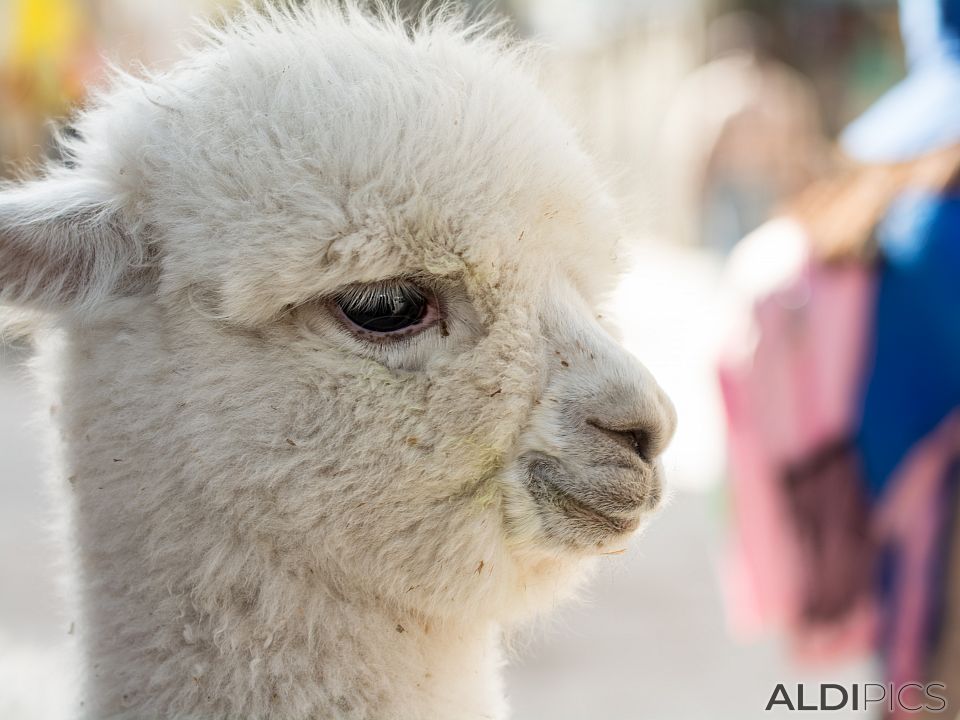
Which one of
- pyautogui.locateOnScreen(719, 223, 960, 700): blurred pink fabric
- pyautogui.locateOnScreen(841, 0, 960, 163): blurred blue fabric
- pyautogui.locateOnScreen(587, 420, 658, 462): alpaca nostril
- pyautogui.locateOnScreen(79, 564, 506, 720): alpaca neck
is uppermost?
pyautogui.locateOnScreen(841, 0, 960, 163): blurred blue fabric

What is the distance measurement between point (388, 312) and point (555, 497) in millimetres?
358

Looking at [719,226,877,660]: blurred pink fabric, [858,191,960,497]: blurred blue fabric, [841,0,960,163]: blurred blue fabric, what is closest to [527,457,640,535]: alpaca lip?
[858,191,960,497]: blurred blue fabric

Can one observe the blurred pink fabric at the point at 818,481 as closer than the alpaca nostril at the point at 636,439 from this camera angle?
No

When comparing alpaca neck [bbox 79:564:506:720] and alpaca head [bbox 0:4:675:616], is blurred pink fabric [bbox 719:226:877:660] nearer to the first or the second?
alpaca head [bbox 0:4:675:616]

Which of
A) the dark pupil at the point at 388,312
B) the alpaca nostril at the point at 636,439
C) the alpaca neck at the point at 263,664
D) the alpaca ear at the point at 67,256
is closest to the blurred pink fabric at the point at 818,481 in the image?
the alpaca nostril at the point at 636,439

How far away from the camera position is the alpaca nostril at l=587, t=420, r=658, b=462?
1490 mm

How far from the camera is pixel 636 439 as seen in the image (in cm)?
152

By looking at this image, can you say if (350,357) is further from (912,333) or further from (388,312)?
(912,333)

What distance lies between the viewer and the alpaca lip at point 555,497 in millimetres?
1484

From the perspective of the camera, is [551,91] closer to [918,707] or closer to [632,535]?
[632,535]

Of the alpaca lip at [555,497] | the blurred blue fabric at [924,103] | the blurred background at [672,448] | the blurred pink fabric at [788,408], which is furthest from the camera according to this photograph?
the blurred pink fabric at [788,408]

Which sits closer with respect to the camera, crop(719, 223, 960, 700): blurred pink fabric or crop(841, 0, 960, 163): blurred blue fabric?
crop(719, 223, 960, 700): blurred pink fabric

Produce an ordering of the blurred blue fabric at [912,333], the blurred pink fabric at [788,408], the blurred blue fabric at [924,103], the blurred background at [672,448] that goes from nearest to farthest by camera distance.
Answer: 1. the blurred background at [672,448]
2. the blurred blue fabric at [912,333]
3. the blurred blue fabric at [924,103]
4. the blurred pink fabric at [788,408]

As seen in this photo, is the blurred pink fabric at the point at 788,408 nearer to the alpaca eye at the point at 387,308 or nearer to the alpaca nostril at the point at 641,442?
the alpaca nostril at the point at 641,442
